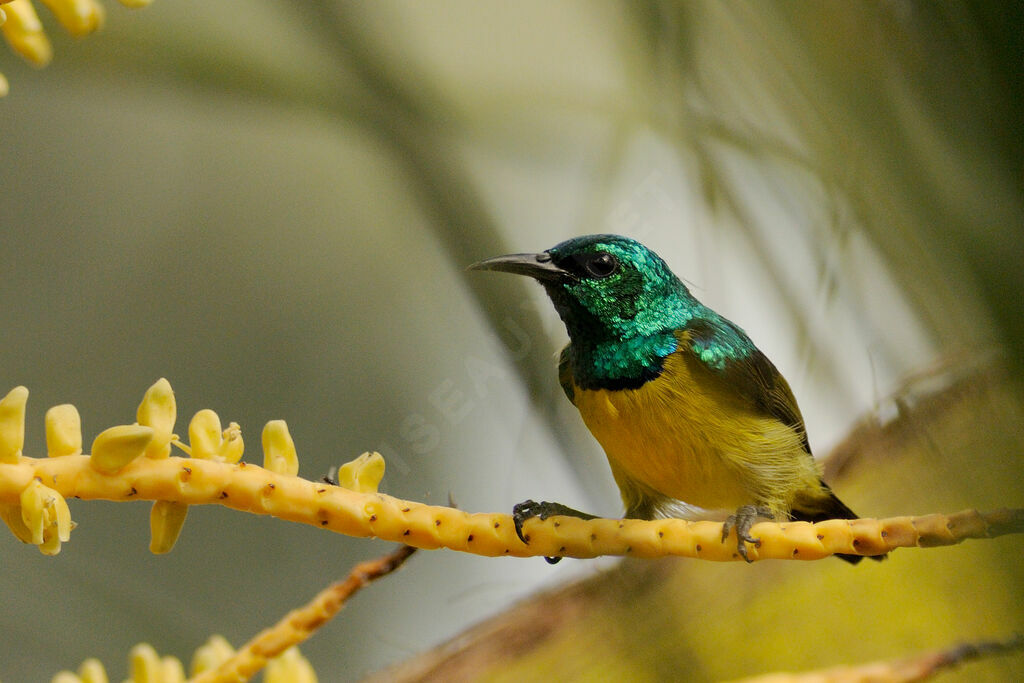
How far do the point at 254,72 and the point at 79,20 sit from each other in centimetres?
24

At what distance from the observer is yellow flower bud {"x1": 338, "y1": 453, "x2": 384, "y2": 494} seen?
0.32 m

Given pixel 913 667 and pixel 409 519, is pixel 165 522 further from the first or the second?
pixel 913 667

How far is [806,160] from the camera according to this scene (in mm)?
418

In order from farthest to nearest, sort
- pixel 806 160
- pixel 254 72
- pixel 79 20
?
pixel 254 72
pixel 806 160
pixel 79 20

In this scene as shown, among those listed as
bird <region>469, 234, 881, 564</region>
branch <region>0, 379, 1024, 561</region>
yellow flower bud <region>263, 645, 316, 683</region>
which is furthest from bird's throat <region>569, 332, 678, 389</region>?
yellow flower bud <region>263, 645, 316, 683</region>

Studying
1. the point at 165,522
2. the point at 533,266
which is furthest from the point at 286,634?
the point at 533,266

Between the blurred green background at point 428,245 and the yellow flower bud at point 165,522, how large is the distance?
14cm

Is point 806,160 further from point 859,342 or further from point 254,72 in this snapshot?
point 254,72

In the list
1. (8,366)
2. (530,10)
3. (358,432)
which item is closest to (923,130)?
(530,10)

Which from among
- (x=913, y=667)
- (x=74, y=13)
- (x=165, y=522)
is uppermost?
(x=74, y=13)

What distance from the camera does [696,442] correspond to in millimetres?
419

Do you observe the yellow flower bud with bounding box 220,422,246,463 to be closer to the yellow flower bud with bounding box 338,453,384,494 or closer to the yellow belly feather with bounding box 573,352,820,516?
the yellow flower bud with bounding box 338,453,384,494

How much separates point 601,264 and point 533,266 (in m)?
0.04

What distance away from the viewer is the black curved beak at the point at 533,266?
15.6 inches
